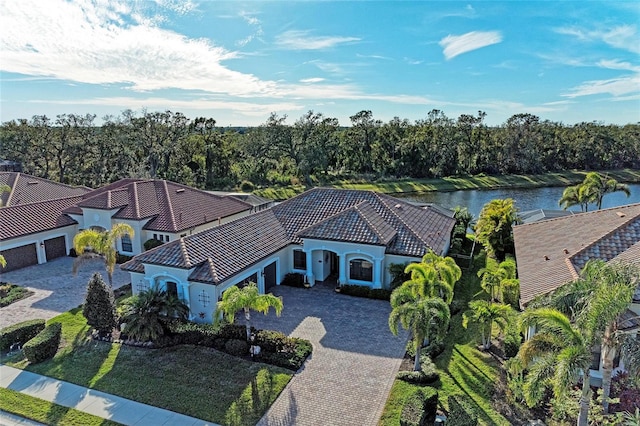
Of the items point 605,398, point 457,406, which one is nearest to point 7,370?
point 457,406

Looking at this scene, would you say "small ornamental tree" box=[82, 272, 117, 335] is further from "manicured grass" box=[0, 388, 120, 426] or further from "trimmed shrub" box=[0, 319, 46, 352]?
"manicured grass" box=[0, 388, 120, 426]

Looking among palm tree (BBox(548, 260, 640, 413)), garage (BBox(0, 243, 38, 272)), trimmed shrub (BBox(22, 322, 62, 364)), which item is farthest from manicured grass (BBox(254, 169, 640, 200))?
palm tree (BBox(548, 260, 640, 413))

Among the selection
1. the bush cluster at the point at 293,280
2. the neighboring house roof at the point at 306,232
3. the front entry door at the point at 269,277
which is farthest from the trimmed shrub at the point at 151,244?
the bush cluster at the point at 293,280

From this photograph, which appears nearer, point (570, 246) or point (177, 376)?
point (177, 376)

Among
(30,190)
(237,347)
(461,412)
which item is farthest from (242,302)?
(30,190)

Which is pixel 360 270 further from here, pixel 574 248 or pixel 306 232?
pixel 574 248

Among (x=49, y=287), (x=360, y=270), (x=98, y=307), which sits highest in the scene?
(x=98, y=307)

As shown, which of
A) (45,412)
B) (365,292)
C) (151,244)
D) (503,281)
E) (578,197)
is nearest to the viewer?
(45,412)
